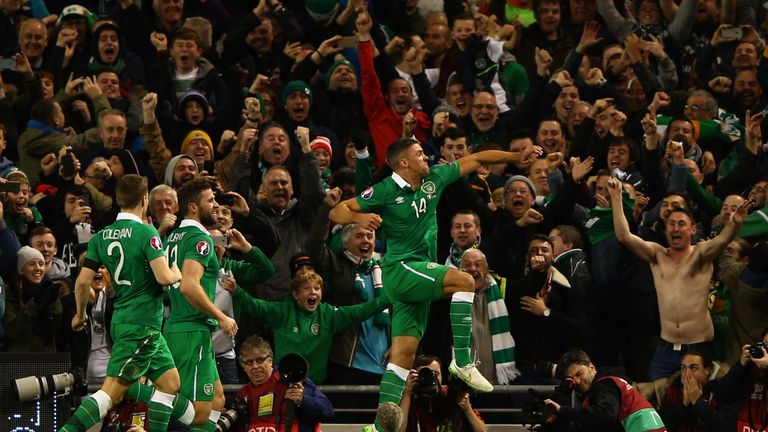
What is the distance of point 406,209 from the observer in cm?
1412

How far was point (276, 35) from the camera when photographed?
20.2 m

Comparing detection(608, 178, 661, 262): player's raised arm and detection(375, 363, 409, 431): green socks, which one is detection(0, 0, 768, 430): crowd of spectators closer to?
detection(608, 178, 661, 262): player's raised arm

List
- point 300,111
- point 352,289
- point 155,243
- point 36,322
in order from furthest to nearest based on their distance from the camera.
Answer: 1. point 300,111
2. point 352,289
3. point 36,322
4. point 155,243

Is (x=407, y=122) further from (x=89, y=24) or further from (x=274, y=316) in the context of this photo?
(x=89, y=24)

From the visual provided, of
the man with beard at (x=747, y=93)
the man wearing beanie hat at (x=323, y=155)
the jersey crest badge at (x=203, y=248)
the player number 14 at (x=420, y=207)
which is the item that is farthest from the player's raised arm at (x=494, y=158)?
the man with beard at (x=747, y=93)

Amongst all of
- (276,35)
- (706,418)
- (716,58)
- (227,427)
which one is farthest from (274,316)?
(716,58)

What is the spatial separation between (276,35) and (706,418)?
7.87 m

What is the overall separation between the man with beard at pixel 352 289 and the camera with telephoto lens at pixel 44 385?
283 centimetres

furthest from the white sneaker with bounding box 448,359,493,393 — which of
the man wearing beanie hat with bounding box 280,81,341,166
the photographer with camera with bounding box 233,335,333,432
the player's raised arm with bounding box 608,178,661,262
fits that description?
the man wearing beanie hat with bounding box 280,81,341,166

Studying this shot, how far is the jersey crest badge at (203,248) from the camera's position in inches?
549

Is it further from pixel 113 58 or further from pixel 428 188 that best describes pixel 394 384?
pixel 113 58

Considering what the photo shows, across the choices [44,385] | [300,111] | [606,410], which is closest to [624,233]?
[606,410]

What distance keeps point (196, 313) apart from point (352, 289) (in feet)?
7.46

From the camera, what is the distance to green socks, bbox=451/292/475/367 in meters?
13.9
